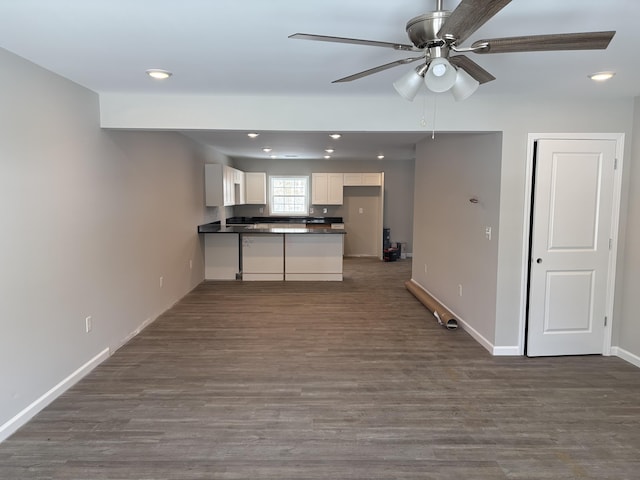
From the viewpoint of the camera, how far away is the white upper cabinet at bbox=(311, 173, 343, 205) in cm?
934

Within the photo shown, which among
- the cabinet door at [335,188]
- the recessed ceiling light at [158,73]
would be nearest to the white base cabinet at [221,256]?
the cabinet door at [335,188]

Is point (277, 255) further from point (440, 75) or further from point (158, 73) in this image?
point (440, 75)

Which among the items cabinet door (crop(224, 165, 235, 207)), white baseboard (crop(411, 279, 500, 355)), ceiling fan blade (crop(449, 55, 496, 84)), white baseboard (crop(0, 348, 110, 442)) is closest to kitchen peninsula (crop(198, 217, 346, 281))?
cabinet door (crop(224, 165, 235, 207))

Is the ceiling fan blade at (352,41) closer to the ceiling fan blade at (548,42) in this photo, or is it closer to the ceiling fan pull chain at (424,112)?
the ceiling fan blade at (548,42)

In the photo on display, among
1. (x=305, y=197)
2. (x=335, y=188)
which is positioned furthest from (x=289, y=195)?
(x=335, y=188)

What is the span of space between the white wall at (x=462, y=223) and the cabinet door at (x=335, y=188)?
3.41 m

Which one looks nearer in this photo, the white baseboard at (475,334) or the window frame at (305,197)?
the white baseboard at (475,334)

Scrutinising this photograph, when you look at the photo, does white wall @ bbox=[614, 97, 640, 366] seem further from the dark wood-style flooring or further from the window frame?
the window frame

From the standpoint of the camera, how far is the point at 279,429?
253 centimetres

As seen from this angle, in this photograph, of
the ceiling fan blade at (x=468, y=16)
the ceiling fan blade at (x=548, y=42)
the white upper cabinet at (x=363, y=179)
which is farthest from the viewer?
the white upper cabinet at (x=363, y=179)

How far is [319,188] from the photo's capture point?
9.38 m

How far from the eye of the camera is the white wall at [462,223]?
3.78 m

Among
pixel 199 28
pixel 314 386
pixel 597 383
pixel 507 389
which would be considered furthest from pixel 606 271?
pixel 199 28

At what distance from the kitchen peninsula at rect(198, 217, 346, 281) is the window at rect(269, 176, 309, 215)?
2.84 meters
